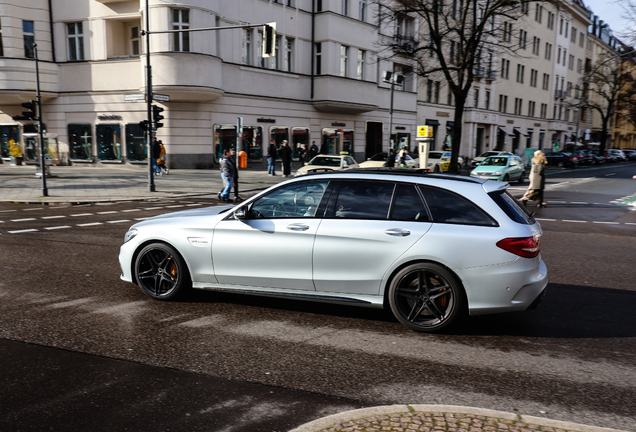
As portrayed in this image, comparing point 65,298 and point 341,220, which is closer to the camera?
point 341,220

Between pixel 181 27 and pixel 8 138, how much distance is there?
14.1m

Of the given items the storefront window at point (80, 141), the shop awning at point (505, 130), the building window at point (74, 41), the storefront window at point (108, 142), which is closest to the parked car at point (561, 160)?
the shop awning at point (505, 130)

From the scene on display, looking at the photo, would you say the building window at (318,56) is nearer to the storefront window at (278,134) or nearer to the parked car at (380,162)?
the storefront window at (278,134)

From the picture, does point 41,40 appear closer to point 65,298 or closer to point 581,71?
point 65,298

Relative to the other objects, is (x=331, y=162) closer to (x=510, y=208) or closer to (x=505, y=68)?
(x=510, y=208)

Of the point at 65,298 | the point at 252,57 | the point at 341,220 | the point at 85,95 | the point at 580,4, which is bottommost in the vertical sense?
the point at 65,298

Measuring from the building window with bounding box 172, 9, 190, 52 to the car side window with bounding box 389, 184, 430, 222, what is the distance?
2372 centimetres

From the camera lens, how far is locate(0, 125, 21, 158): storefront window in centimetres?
3188

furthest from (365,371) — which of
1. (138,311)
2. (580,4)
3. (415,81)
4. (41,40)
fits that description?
(580,4)

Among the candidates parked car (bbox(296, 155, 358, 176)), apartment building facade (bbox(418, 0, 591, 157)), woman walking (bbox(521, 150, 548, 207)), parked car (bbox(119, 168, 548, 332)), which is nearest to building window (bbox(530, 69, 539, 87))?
apartment building facade (bbox(418, 0, 591, 157))

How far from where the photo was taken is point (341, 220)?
212 inches

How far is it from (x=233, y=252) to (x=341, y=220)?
4.02 ft

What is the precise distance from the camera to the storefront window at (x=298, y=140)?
33.5 meters

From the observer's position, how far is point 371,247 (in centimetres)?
521
